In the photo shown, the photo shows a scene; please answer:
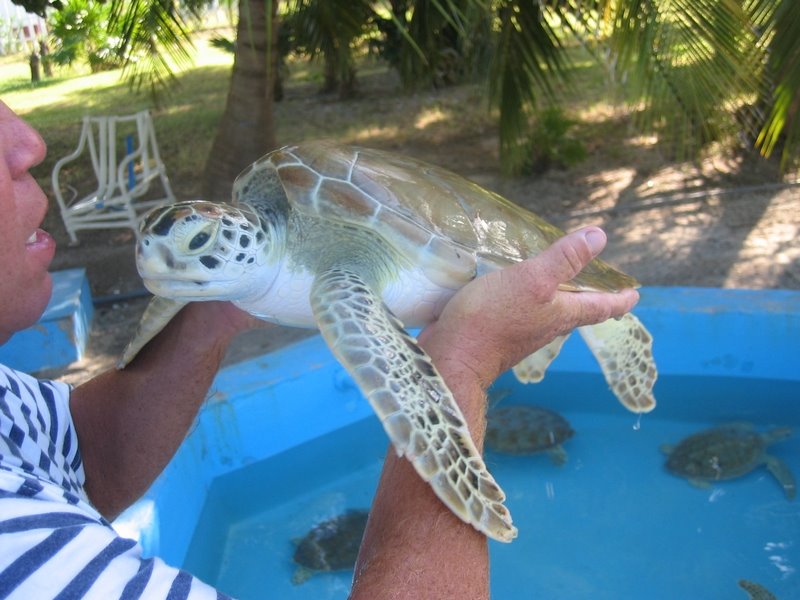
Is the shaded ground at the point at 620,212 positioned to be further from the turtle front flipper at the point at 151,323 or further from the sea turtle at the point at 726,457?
the turtle front flipper at the point at 151,323

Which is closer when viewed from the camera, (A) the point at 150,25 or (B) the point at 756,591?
(B) the point at 756,591

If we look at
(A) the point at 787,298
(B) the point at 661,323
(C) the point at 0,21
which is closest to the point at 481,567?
(B) the point at 661,323

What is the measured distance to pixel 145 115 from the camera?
507cm

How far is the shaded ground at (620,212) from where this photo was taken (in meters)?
3.69

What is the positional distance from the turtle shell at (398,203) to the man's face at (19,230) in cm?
52

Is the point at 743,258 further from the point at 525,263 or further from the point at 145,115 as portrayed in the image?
the point at 145,115

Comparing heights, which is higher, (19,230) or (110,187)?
(19,230)

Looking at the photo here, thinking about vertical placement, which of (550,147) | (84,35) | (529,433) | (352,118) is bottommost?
(352,118)

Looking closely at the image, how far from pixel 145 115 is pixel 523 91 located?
102 inches

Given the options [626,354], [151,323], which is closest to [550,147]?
[626,354]

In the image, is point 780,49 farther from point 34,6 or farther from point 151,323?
point 34,6

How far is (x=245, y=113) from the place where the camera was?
4391 millimetres

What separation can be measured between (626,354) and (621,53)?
76.9 inches

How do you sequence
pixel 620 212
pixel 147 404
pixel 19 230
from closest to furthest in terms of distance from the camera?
pixel 19 230, pixel 147 404, pixel 620 212
